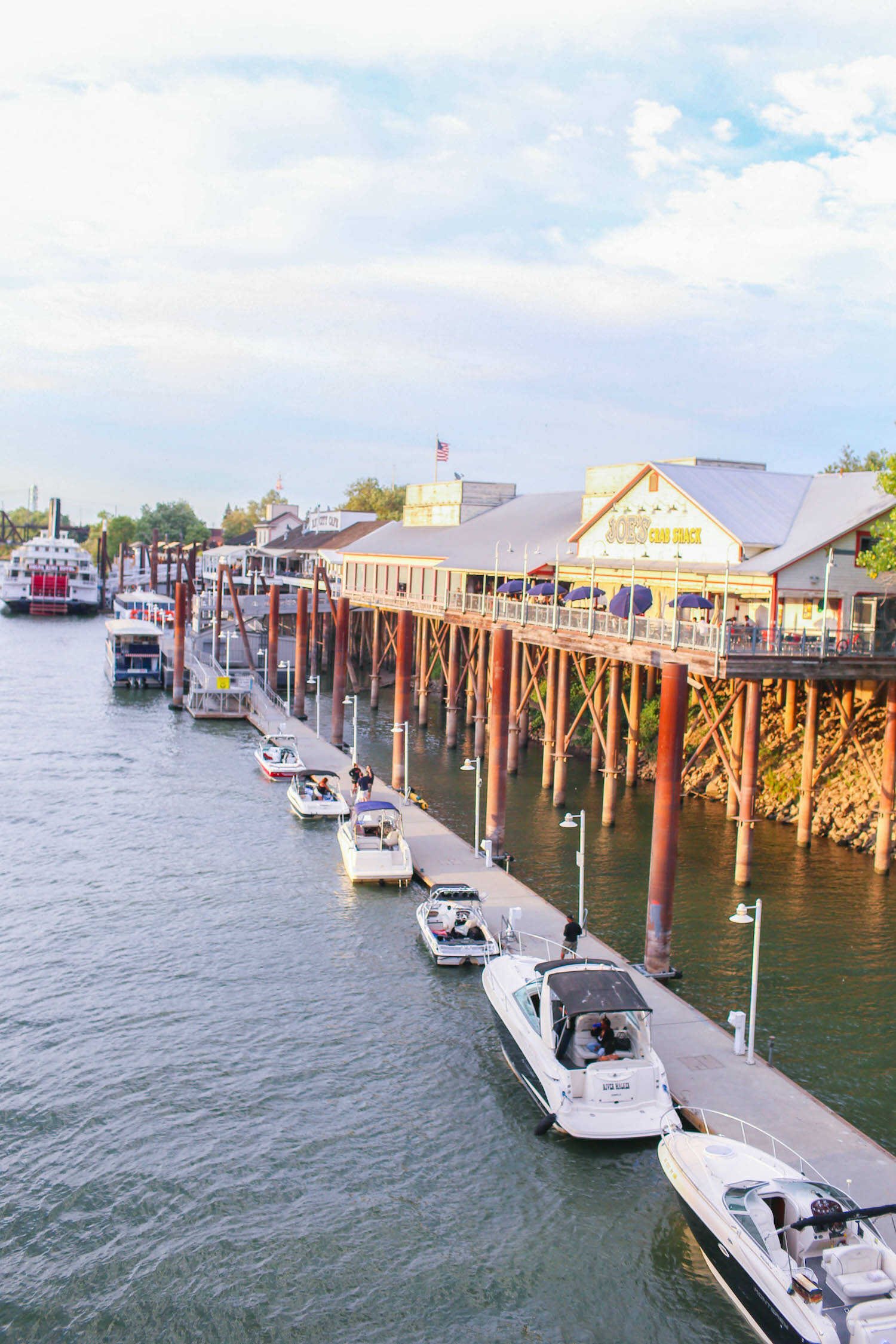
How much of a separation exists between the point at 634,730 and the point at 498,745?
8.96 metres

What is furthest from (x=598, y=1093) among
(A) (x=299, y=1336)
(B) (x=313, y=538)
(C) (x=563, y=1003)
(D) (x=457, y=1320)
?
(B) (x=313, y=538)

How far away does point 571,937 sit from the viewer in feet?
86.6

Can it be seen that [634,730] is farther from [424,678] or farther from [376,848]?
[424,678]

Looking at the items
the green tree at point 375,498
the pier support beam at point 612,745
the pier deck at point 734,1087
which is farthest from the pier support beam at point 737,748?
the green tree at point 375,498

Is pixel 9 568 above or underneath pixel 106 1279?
above

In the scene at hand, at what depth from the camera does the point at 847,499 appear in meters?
39.1

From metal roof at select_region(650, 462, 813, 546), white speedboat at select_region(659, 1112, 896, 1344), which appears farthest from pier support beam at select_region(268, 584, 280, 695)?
white speedboat at select_region(659, 1112, 896, 1344)

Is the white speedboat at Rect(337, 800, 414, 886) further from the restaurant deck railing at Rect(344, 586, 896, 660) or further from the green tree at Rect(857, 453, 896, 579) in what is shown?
the green tree at Rect(857, 453, 896, 579)

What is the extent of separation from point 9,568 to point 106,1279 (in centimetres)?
16494

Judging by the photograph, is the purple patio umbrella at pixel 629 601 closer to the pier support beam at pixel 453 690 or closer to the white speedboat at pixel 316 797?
the white speedboat at pixel 316 797

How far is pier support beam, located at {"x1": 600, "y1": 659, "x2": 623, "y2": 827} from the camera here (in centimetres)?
4003

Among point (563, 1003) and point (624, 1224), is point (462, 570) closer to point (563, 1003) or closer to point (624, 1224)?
point (563, 1003)

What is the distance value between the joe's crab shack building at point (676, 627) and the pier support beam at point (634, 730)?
91 mm

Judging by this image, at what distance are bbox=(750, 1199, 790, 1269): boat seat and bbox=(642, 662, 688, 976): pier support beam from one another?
10415mm
